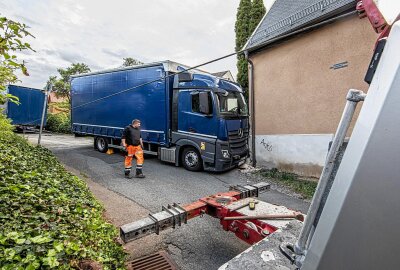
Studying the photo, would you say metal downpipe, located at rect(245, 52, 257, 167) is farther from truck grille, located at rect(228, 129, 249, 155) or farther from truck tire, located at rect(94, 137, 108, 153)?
truck tire, located at rect(94, 137, 108, 153)

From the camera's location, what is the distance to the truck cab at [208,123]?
7195 millimetres

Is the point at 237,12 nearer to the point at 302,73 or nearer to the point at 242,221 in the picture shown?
the point at 302,73

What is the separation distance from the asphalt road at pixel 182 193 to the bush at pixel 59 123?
1337cm

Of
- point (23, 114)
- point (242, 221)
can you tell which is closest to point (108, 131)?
point (242, 221)

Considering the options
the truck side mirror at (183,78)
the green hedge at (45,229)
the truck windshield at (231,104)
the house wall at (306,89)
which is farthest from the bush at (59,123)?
the green hedge at (45,229)

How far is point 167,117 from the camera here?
8.12 meters

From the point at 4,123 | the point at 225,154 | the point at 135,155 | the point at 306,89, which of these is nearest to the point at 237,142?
the point at 225,154

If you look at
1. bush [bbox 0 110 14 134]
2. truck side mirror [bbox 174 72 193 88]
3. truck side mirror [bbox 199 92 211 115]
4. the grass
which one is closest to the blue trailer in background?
bush [bbox 0 110 14 134]

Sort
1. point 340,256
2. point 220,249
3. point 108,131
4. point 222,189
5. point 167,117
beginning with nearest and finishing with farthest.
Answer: point 340,256 → point 220,249 → point 222,189 → point 167,117 → point 108,131

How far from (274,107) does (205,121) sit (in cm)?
269

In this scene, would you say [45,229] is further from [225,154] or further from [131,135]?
[225,154]

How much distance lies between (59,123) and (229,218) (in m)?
23.6

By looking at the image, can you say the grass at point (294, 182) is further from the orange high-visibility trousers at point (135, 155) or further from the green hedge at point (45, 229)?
the green hedge at point (45, 229)

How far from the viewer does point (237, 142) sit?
7.73m
